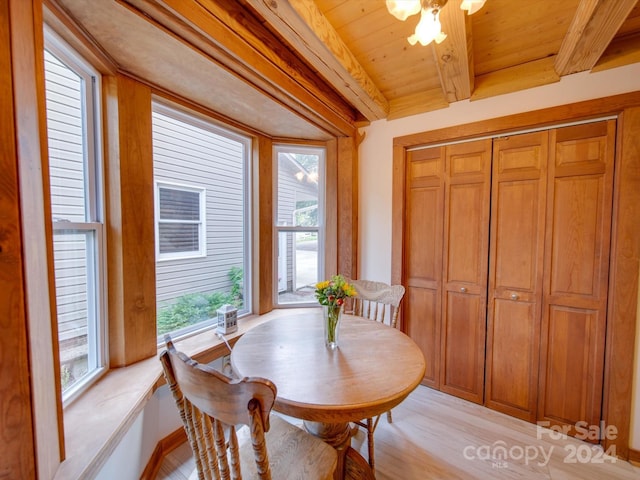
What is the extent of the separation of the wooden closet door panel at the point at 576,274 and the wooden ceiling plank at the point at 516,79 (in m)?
0.39

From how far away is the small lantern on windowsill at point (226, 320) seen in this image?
74.6 inches

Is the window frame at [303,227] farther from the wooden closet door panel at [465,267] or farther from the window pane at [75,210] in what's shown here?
the window pane at [75,210]

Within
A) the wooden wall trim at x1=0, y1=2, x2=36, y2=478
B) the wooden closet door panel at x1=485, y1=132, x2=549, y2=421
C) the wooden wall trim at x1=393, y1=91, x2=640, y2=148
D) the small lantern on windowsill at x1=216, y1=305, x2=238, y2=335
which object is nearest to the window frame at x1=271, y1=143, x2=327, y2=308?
the small lantern on windowsill at x1=216, y1=305, x2=238, y2=335

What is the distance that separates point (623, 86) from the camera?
1523 mm

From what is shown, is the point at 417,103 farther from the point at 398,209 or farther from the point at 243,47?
the point at 243,47

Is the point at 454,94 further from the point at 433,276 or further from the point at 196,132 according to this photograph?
the point at 196,132

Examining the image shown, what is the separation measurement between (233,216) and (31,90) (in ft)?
4.80

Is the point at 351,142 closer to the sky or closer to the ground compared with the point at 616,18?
closer to the ground

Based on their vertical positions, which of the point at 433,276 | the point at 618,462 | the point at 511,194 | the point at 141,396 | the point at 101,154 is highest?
the point at 101,154

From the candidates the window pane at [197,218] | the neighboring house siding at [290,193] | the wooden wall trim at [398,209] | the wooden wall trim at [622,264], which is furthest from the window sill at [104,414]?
the wooden wall trim at [622,264]

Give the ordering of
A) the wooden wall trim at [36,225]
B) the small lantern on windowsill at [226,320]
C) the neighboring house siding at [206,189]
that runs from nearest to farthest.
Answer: the wooden wall trim at [36,225], the neighboring house siding at [206,189], the small lantern on windowsill at [226,320]

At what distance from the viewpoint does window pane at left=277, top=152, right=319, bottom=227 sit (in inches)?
97.6

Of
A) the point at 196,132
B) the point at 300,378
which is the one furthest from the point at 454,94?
the point at 300,378

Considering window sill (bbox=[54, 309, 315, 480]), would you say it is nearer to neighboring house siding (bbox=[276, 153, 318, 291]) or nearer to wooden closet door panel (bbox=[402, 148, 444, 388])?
neighboring house siding (bbox=[276, 153, 318, 291])
